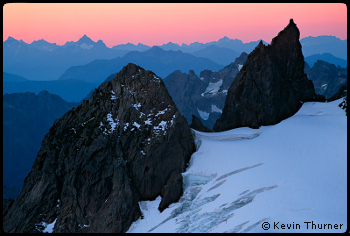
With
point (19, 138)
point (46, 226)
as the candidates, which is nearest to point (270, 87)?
point (46, 226)

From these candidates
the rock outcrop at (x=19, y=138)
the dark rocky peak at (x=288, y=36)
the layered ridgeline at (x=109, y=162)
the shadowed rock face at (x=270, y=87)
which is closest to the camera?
the layered ridgeline at (x=109, y=162)

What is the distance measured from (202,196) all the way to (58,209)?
70.0 ft

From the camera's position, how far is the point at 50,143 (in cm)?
4594

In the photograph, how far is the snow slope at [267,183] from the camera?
25875 mm

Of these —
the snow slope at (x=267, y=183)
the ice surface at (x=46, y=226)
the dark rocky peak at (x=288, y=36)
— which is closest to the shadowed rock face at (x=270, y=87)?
the dark rocky peak at (x=288, y=36)

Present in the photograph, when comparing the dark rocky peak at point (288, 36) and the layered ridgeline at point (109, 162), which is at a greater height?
the dark rocky peak at point (288, 36)

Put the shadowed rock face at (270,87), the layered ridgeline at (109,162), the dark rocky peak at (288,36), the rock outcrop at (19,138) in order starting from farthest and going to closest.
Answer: the rock outcrop at (19,138) → the dark rocky peak at (288,36) → the shadowed rock face at (270,87) → the layered ridgeline at (109,162)

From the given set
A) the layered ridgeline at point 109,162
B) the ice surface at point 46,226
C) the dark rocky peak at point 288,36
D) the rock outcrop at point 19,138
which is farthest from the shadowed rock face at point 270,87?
the rock outcrop at point 19,138

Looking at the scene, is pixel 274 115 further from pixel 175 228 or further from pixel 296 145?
pixel 175 228

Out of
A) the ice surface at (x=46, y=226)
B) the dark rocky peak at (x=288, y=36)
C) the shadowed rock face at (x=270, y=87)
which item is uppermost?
the dark rocky peak at (x=288, y=36)

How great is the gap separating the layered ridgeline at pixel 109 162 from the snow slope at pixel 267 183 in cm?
286

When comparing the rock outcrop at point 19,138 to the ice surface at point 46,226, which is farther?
the rock outcrop at point 19,138

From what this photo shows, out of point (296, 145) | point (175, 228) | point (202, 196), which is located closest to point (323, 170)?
point (296, 145)

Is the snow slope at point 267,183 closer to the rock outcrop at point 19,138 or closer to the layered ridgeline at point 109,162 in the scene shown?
the layered ridgeline at point 109,162
